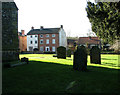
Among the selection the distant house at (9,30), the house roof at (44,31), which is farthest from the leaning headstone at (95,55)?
the house roof at (44,31)

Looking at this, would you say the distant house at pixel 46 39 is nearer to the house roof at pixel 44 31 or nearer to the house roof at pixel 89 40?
the house roof at pixel 44 31

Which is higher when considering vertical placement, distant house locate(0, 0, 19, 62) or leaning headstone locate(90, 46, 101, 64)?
distant house locate(0, 0, 19, 62)

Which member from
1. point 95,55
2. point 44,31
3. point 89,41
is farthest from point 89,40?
point 95,55

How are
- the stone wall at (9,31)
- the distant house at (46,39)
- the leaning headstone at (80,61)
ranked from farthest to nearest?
the distant house at (46,39) → the stone wall at (9,31) → the leaning headstone at (80,61)

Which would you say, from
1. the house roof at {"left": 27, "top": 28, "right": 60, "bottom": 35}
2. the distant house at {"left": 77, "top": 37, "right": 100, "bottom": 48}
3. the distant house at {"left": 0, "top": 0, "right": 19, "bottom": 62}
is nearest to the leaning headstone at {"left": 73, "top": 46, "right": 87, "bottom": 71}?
the distant house at {"left": 0, "top": 0, "right": 19, "bottom": 62}

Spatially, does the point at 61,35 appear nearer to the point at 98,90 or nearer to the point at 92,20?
the point at 92,20

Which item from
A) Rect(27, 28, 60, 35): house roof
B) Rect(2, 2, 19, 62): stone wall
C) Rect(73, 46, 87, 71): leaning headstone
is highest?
Rect(27, 28, 60, 35): house roof

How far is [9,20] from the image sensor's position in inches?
544

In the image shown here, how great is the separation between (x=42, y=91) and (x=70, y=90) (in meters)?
1.19

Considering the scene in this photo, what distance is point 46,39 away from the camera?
2061 inches

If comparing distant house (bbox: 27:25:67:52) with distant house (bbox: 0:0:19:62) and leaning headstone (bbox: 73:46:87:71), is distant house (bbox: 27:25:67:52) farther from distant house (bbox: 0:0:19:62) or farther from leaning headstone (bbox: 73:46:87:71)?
leaning headstone (bbox: 73:46:87:71)

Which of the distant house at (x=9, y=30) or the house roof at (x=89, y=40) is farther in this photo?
the house roof at (x=89, y=40)

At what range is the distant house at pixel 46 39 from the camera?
51344mm

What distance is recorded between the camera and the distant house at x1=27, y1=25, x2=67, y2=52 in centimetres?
5134
